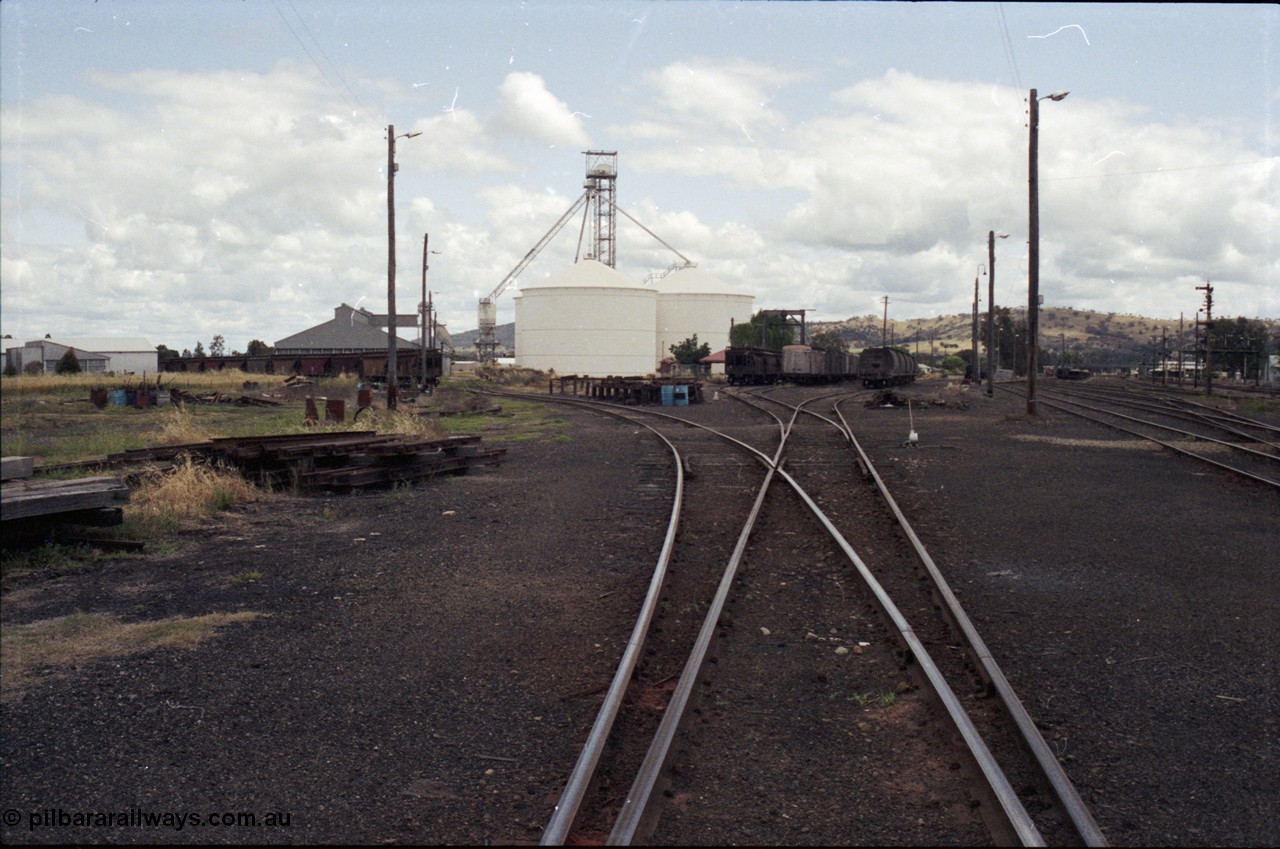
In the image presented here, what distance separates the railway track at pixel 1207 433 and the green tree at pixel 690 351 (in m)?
54.1

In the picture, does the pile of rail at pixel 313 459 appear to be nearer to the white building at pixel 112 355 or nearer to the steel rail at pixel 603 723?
the steel rail at pixel 603 723

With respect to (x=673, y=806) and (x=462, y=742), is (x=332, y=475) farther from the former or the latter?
(x=673, y=806)

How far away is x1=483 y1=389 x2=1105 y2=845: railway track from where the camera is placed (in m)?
3.81

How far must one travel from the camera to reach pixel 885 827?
383 centimetres

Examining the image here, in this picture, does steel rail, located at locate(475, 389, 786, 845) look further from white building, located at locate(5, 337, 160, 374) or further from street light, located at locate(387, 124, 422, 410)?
white building, located at locate(5, 337, 160, 374)

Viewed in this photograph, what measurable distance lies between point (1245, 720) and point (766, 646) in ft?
8.37

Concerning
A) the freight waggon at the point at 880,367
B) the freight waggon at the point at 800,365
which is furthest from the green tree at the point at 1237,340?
the freight waggon at the point at 880,367

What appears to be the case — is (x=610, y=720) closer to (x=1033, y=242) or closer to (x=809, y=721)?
(x=809, y=721)

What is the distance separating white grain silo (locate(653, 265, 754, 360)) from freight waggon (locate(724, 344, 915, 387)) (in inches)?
1420

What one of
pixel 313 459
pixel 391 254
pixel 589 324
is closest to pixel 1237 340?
pixel 589 324

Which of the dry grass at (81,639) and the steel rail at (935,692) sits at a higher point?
the steel rail at (935,692)

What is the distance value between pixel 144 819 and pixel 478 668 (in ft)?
6.96

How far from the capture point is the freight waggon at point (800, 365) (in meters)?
54.2

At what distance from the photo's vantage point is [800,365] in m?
57.9
